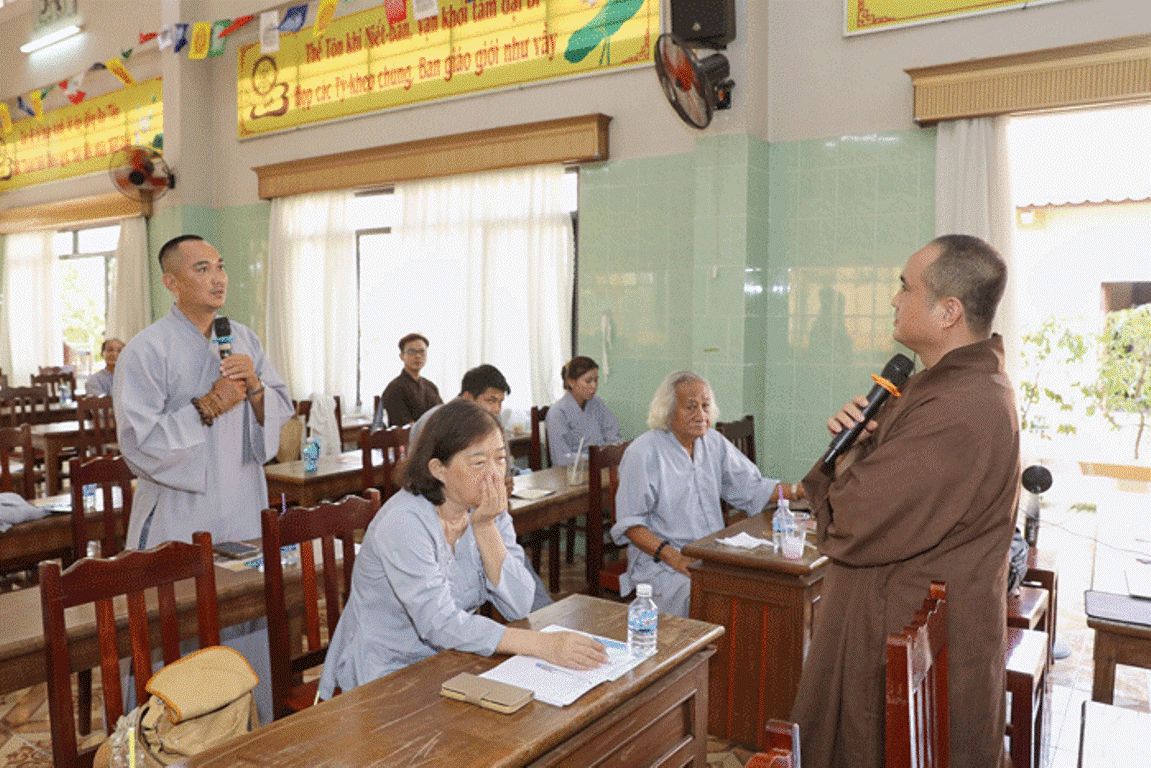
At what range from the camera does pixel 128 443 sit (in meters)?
2.53

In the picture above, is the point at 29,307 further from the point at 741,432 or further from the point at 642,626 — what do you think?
the point at 642,626

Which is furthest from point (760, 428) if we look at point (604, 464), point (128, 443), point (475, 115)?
point (128, 443)

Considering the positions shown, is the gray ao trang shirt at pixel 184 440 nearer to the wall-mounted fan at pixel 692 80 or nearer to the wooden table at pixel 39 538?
the wooden table at pixel 39 538

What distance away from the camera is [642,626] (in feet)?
5.89

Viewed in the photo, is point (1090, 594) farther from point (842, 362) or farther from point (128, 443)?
point (128, 443)

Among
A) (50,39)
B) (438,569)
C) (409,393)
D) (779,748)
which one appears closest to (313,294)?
(409,393)

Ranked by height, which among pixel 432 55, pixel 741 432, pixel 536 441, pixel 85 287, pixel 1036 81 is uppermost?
pixel 432 55

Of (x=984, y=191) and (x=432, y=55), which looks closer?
(x=984, y=191)

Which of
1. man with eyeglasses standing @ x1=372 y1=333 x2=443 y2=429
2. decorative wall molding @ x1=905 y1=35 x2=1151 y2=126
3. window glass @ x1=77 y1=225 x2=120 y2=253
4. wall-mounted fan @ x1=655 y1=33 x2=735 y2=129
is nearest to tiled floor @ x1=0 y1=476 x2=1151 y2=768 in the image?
man with eyeglasses standing @ x1=372 y1=333 x2=443 y2=429

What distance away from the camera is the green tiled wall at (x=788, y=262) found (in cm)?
453

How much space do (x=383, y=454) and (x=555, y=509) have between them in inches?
37.7

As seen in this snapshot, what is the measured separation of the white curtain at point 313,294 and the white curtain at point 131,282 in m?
1.70

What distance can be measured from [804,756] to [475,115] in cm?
504

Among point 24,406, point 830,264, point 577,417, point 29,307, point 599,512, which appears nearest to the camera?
point 599,512
